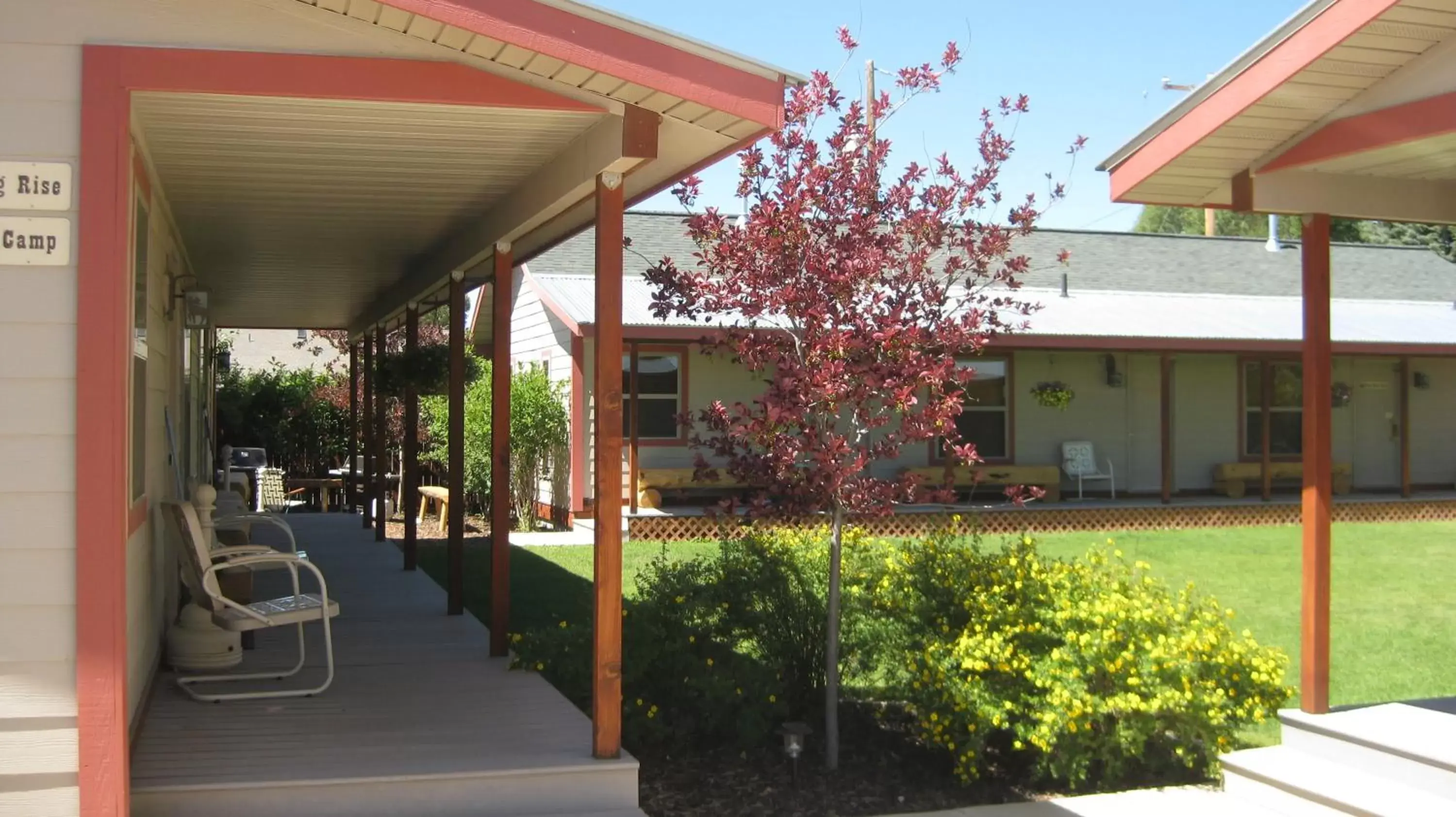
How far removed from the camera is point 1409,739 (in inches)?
220

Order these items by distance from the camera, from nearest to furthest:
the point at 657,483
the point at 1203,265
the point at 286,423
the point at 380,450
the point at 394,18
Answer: the point at 394,18, the point at 380,450, the point at 657,483, the point at 286,423, the point at 1203,265

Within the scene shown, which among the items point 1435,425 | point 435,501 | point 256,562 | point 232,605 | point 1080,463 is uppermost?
point 1435,425

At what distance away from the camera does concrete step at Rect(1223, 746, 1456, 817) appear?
210 inches

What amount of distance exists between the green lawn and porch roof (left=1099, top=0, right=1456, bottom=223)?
2805mm

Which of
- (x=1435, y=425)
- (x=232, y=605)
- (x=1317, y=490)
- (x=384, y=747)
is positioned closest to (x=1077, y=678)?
(x=1317, y=490)

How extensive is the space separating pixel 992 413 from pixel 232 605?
13651 mm

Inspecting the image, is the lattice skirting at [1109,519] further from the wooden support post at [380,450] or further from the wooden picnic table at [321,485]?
the wooden picnic table at [321,485]

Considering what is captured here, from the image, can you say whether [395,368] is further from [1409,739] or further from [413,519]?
[1409,739]

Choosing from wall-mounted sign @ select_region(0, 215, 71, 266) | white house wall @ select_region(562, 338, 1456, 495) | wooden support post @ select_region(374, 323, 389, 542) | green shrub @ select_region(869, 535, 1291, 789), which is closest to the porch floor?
green shrub @ select_region(869, 535, 1291, 789)

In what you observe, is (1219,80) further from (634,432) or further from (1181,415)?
(1181,415)

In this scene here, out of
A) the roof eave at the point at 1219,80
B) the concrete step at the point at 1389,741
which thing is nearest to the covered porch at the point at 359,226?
the roof eave at the point at 1219,80

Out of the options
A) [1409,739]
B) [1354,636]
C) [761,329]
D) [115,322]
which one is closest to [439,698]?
[761,329]

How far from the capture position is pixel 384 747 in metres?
5.64

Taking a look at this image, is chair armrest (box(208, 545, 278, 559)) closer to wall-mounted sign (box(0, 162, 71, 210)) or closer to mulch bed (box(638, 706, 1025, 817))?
mulch bed (box(638, 706, 1025, 817))
